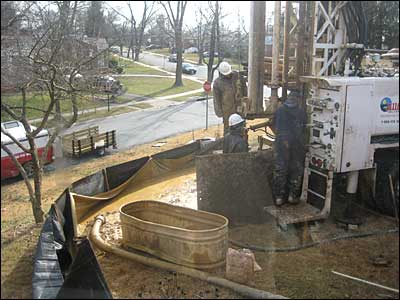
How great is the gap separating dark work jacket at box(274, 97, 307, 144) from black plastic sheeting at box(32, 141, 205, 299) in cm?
256

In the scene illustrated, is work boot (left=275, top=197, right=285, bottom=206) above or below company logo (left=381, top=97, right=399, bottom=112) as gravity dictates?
below

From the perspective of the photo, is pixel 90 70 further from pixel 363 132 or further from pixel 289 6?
pixel 363 132

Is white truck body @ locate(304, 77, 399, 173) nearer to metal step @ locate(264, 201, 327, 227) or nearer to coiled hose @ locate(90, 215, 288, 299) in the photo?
metal step @ locate(264, 201, 327, 227)

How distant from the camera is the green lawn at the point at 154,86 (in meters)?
21.5

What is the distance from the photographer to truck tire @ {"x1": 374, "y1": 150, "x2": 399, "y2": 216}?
5566 mm

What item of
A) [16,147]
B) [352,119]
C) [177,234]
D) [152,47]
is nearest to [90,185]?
[16,147]

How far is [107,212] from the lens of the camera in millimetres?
6398

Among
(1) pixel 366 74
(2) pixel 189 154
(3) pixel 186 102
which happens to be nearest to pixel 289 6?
(1) pixel 366 74

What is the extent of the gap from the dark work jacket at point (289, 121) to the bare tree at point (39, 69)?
2.71 meters

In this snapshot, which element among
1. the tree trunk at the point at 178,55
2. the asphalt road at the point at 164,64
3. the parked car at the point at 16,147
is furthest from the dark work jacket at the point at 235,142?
the asphalt road at the point at 164,64

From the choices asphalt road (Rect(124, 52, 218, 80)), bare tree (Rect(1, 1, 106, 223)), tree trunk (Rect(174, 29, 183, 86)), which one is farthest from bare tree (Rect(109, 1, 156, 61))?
asphalt road (Rect(124, 52, 218, 80))

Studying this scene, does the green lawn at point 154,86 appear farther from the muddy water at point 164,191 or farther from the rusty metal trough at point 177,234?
the rusty metal trough at point 177,234

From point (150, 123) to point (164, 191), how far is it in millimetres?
8177

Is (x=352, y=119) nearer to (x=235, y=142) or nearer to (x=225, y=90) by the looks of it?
(x=235, y=142)
